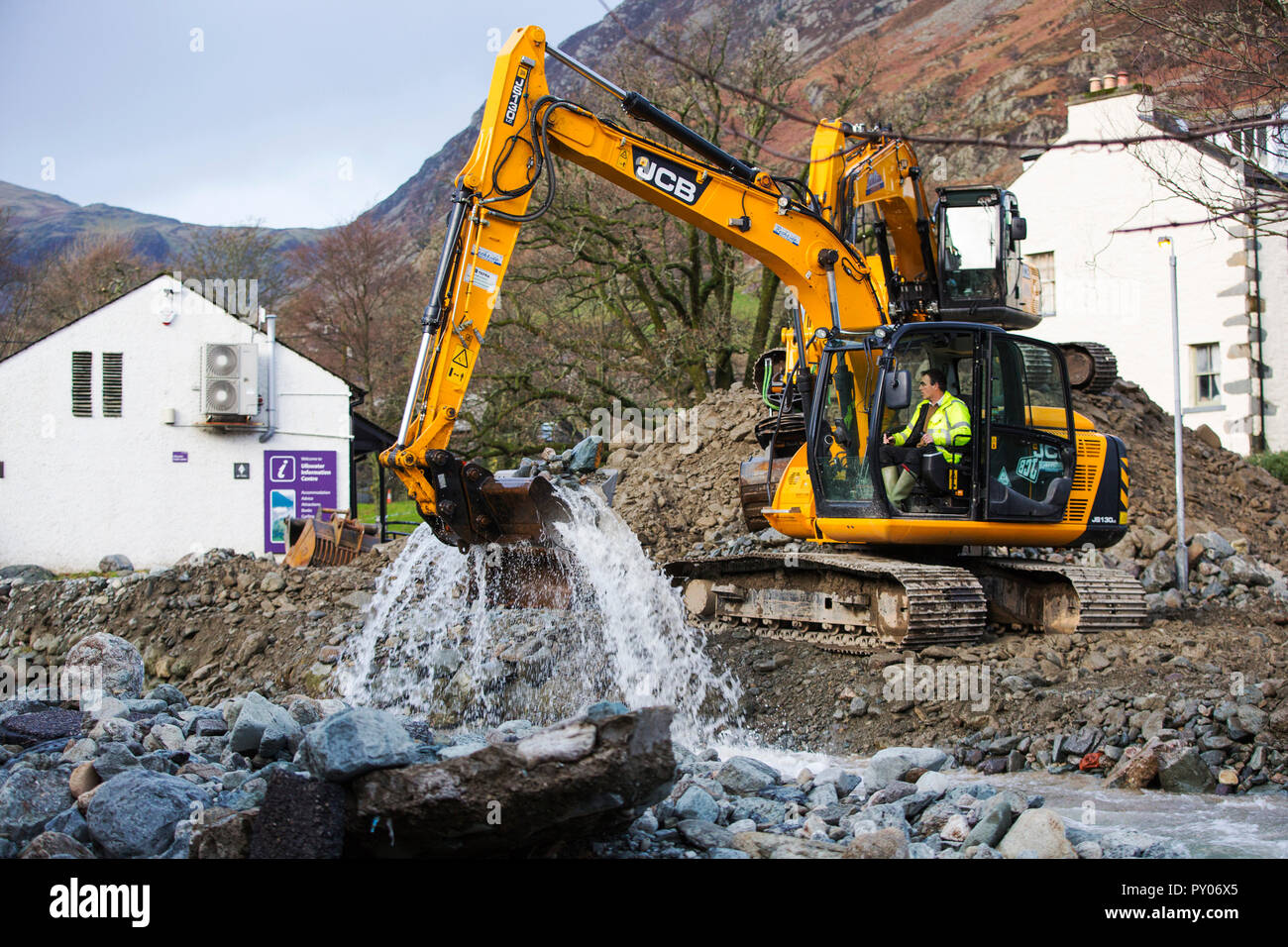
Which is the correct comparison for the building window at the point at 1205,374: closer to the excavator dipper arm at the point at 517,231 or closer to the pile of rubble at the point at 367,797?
the excavator dipper arm at the point at 517,231

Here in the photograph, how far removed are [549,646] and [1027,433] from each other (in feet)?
13.3

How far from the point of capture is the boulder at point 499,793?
3.55 m

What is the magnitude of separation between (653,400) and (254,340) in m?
7.72

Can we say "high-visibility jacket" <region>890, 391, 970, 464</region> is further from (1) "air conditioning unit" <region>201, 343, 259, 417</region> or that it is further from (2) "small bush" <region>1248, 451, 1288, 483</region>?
(1) "air conditioning unit" <region>201, 343, 259, 417</region>

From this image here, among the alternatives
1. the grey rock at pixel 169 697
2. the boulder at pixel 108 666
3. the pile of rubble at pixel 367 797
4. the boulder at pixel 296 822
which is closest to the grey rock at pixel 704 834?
the pile of rubble at pixel 367 797

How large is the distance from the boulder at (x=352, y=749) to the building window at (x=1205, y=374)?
22.6m

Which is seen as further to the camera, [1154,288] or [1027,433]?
[1154,288]

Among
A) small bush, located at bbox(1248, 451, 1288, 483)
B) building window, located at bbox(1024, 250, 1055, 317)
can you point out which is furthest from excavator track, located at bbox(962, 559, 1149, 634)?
building window, located at bbox(1024, 250, 1055, 317)

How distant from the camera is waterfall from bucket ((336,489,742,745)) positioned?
24.8ft

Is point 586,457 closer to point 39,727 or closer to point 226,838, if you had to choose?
point 39,727

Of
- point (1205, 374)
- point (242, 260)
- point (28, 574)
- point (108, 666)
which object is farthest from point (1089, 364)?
point (242, 260)

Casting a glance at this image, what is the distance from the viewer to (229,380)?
19.9 m

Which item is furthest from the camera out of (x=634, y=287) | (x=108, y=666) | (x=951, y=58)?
(x=951, y=58)

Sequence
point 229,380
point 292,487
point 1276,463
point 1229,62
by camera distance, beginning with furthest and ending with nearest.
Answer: point 292,487, point 229,380, point 1276,463, point 1229,62
